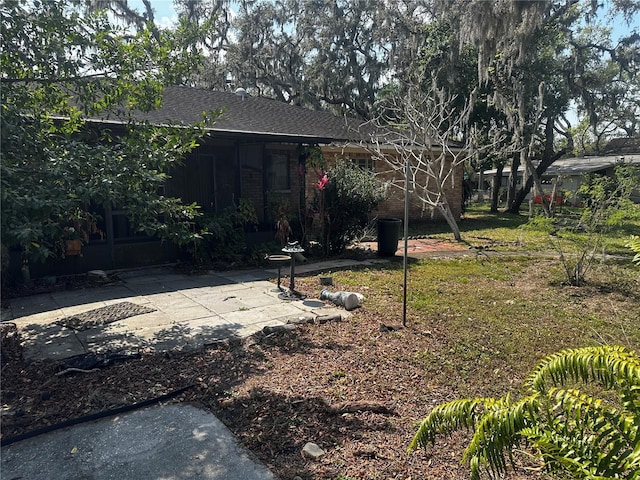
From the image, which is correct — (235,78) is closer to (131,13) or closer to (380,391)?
(131,13)

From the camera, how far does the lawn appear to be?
2.73 m

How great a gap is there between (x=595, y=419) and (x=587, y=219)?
5732mm

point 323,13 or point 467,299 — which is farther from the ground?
point 323,13

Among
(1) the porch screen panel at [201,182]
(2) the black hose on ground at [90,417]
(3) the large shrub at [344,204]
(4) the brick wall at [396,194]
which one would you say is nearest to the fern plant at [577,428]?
(2) the black hose on ground at [90,417]

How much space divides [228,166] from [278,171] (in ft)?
5.48

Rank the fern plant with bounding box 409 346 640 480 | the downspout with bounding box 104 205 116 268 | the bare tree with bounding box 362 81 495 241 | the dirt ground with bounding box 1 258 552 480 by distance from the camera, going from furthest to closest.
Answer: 1. the bare tree with bounding box 362 81 495 241
2. the downspout with bounding box 104 205 116 268
3. the dirt ground with bounding box 1 258 552 480
4. the fern plant with bounding box 409 346 640 480

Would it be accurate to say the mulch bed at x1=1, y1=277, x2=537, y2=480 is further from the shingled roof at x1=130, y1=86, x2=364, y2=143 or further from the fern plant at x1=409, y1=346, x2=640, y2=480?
the shingled roof at x1=130, y1=86, x2=364, y2=143

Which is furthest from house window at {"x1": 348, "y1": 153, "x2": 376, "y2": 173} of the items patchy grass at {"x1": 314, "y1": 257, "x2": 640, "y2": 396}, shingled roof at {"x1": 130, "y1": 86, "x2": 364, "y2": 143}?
patchy grass at {"x1": 314, "y1": 257, "x2": 640, "y2": 396}

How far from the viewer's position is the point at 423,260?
9055mm

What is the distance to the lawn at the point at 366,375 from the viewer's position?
8.97 ft

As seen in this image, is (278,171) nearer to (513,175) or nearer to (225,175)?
(225,175)

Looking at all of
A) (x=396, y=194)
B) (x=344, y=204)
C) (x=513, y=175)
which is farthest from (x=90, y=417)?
(x=513, y=175)

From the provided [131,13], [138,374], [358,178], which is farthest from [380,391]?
[131,13]

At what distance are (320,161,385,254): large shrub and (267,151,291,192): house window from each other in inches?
80.1
